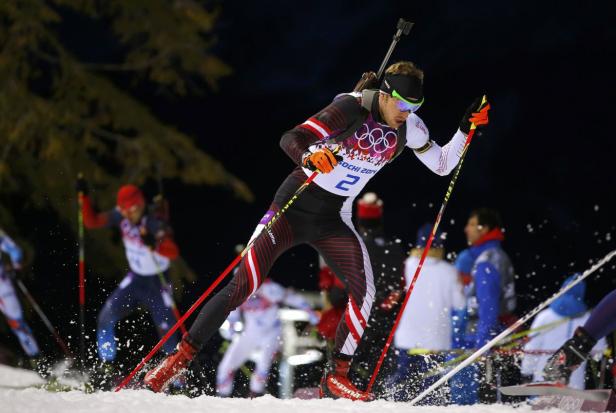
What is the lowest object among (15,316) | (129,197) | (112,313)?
(15,316)

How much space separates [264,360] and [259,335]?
0.64 ft

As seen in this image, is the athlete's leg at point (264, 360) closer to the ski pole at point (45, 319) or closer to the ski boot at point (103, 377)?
the ski boot at point (103, 377)

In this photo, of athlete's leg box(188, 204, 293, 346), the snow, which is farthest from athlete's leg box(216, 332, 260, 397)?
the snow

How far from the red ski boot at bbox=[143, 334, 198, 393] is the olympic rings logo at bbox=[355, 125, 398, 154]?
3.89 feet

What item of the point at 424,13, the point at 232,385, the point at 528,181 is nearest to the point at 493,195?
the point at 528,181

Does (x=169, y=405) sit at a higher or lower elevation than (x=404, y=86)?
lower

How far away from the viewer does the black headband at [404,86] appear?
423 cm

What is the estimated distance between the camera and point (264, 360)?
6336mm

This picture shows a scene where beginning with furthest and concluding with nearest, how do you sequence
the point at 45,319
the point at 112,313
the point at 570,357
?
the point at 45,319
the point at 112,313
the point at 570,357

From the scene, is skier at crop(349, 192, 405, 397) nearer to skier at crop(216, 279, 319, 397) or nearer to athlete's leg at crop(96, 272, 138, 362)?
skier at crop(216, 279, 319, 397)

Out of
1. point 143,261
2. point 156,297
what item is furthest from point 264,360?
point 143,261

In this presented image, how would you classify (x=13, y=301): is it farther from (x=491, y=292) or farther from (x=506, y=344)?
(x=491, y=292)

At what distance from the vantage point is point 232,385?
21.3 ft

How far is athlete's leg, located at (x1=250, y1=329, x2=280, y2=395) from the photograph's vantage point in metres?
6.07
